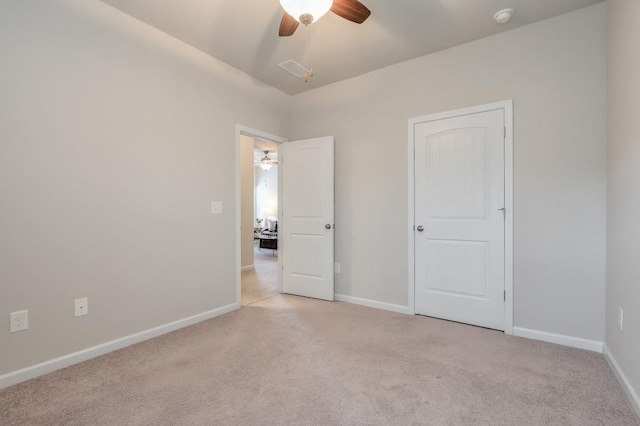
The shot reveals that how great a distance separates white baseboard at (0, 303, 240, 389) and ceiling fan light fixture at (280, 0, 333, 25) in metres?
2.65

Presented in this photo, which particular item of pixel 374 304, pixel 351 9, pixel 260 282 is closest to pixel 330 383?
pixel 374 304

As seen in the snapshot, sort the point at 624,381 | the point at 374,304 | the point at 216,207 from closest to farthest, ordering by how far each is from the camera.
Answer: the point at 624,381
the point at 216,207
the point at 374,304

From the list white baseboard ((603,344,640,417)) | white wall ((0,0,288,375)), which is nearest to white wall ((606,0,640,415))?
white baseboard ((603,344,640,417))

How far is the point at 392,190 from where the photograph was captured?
134 inches

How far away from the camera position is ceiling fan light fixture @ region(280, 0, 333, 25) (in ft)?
5.66

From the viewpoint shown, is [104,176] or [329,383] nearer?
[329,383]

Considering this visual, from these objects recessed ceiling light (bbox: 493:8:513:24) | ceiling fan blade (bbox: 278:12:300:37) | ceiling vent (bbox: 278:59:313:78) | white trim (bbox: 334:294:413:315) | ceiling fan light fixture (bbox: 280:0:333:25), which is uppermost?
recessed ceiling light (bbox: 493:8:513:24)

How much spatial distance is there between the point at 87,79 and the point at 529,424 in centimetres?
351

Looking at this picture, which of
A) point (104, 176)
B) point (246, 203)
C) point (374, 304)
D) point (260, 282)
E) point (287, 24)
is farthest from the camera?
point (246, 203)

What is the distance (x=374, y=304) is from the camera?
11.6ft

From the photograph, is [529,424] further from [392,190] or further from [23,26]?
[23,26]

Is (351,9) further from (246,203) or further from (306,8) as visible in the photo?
(246,203)

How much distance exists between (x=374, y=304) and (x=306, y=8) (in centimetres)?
288

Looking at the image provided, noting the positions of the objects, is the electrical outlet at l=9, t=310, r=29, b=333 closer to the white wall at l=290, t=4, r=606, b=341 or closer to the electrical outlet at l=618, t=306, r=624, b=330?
the white wall at l=290, t=4, r=606, b=341
